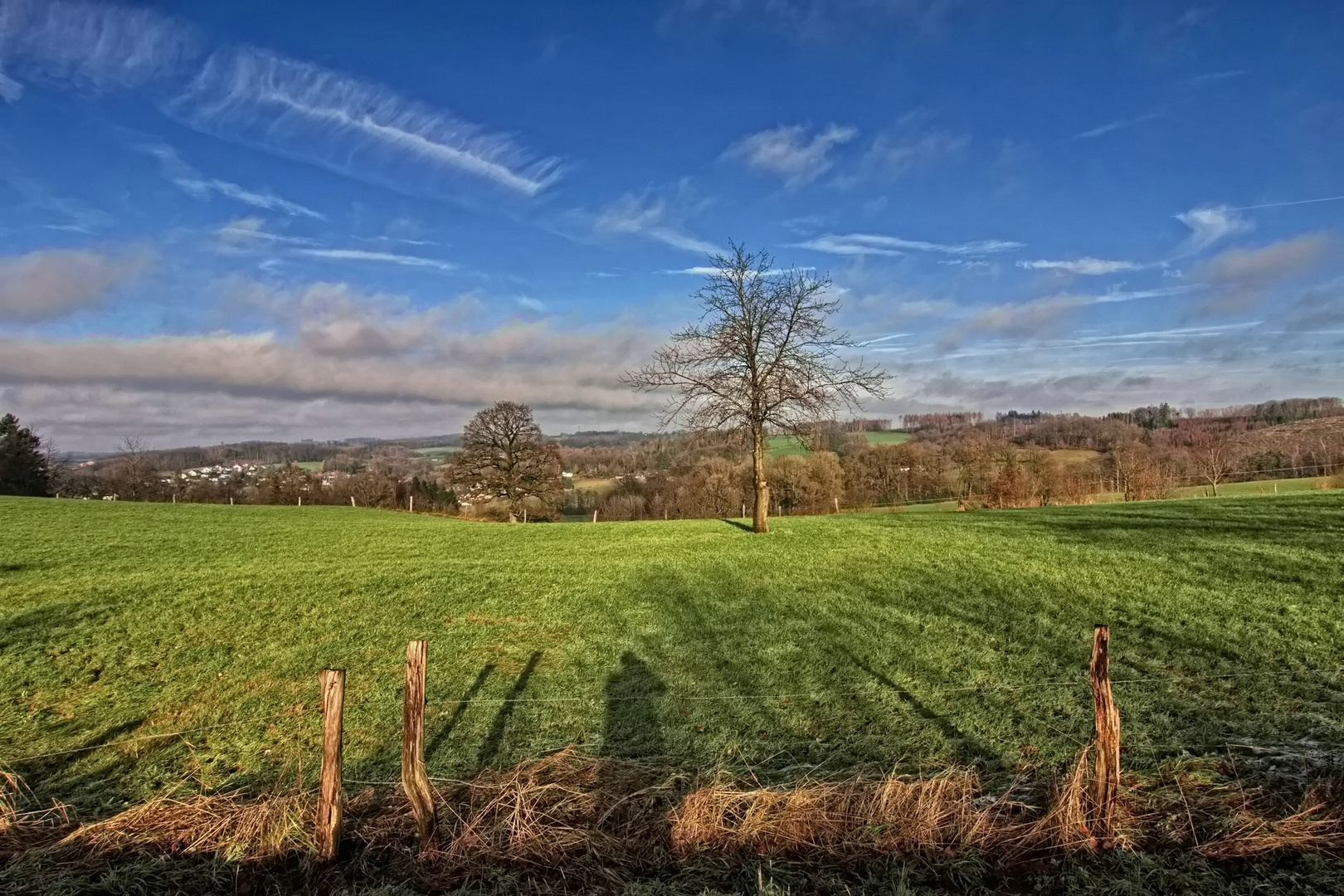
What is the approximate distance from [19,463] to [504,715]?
201 ft

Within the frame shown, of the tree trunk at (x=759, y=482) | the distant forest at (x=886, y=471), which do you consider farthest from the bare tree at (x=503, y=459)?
the tree trunk at (x=759, y=482)

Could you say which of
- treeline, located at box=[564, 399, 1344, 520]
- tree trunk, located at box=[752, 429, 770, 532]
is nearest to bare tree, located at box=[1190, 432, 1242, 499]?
treeline, located at box=[564, 399, 1344, 520]

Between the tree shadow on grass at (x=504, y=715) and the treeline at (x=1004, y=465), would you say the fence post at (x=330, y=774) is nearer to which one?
the tree shadow on grass at (x=504, y=715)

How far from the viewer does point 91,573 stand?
1335cm

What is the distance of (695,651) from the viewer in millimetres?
8438

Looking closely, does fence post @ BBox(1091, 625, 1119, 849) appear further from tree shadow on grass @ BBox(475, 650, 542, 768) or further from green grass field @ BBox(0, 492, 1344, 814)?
tree shadow on grass @ BBox(475, 650, 542, 768)

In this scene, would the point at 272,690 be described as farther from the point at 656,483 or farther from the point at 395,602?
the point at 656,483

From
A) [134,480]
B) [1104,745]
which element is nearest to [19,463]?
[134,480]

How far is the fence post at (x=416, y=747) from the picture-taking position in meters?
3.95

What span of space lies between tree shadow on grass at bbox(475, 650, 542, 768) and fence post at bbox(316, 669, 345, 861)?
1.56 meters

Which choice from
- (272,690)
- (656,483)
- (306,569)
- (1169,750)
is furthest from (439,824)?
(656,483)

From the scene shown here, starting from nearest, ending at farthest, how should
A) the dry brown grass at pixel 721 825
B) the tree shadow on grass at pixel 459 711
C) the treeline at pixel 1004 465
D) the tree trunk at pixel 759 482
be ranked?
the dry brown grass at pixel 721 825
the tree shadow on grass at pixel 459 711
the tree trunk at pixel 759 482
the treeline at pixel 1004 465

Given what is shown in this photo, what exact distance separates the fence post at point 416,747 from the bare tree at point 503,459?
1439 inches

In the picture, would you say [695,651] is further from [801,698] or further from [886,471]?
[886,471]
